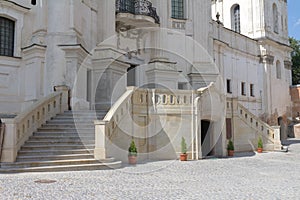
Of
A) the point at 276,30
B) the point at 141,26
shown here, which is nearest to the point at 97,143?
the point at 141,26

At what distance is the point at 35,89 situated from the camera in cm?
1869

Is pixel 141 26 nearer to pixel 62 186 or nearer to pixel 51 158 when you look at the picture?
pixel 51 158

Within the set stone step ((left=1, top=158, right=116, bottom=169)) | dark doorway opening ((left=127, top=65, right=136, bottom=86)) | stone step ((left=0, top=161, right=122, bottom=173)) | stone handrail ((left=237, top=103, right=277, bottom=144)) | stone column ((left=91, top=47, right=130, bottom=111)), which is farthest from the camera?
dark doorway opening ((left=127, top=65, right=136, bottom=86))

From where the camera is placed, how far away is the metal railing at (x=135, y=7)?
22672mm

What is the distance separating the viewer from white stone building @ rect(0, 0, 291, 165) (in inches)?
717

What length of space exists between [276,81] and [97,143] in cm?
2955

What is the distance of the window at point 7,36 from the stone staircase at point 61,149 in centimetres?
621

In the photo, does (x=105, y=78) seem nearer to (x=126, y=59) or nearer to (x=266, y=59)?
(x=126, y=59)

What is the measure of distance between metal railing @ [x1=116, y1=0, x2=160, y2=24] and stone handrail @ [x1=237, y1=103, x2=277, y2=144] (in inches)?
345

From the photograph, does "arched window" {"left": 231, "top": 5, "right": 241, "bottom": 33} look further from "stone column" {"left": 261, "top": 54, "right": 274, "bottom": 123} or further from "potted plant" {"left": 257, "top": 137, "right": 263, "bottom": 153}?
"potted plant" {"left": 257, "top": 137, "right": 263, "bottom": 153}

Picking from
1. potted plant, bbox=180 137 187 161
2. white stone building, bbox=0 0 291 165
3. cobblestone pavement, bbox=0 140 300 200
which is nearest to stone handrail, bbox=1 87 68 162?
white stone building, bbox=0 0 291 165

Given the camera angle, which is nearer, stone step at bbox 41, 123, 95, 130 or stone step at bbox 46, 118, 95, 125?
stone step at bbox 41, 123, 95, 130

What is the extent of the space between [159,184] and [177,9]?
1975 centimetres

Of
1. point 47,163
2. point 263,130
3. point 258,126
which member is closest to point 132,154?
point 47,163
